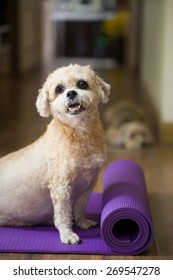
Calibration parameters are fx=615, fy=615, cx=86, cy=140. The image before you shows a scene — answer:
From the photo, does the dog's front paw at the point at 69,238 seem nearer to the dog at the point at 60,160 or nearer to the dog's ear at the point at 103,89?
the dog at the point at 60,160

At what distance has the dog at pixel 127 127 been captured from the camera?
2.79 metres

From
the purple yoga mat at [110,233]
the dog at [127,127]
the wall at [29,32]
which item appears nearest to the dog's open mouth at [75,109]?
the purple yoga mat at [110,233]

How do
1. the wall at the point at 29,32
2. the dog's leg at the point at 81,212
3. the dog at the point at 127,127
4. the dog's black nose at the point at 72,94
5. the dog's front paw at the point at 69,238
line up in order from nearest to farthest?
the dog's black nose at the point at 72,94, the dog's front paw at the point at 69,238, the dog's leg at the point at 81,212, the dog at the point at 127,127, the wall at the point at 29,32

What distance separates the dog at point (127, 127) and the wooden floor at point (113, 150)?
0.23 ft

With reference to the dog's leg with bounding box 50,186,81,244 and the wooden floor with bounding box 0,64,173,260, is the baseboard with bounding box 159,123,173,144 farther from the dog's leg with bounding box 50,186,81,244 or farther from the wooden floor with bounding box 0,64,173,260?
the dog's leg with bounding box 50,186,81,244

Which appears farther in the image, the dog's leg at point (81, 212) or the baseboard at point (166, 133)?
the baseboard at point (166, 133)

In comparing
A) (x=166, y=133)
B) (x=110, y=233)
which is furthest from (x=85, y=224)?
(x=166, y=133)

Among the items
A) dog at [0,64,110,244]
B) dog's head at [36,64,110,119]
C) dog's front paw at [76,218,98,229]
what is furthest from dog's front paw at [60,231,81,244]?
dog's head at [36,64,110,119]

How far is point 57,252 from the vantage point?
150cm

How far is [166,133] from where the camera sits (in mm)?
2865

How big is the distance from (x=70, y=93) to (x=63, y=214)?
0.33 m
